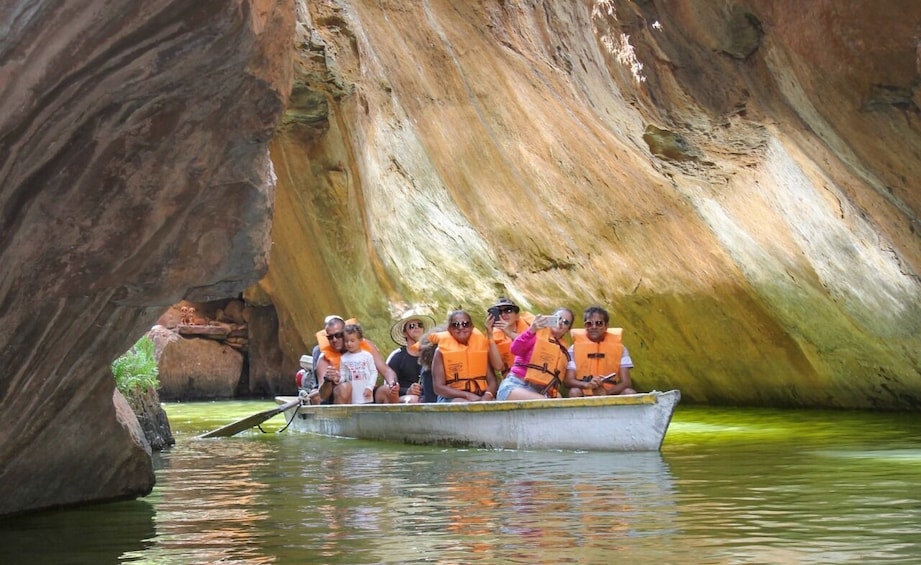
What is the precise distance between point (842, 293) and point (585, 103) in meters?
5.47

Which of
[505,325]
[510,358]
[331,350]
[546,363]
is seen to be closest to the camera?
[546,363]

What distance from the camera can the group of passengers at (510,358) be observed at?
10820mm

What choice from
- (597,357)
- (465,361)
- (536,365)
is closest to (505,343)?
(465,361)

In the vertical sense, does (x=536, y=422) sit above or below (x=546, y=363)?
below

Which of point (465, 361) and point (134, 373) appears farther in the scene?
point (465, 361)

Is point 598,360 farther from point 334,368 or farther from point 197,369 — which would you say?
point 197,369

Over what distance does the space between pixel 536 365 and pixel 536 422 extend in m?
0.73

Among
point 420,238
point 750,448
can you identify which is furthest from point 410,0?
point 750,448

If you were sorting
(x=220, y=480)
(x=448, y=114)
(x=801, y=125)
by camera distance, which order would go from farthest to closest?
(x=448, y=114)
(x=801, y=125)
(x=220, y=480)

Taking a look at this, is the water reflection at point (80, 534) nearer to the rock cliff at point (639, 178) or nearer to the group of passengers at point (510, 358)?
the group of passengers at point (510, 358)

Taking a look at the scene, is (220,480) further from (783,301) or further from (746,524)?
(783,301)

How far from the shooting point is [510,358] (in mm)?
12008

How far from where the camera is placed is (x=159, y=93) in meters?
5.06

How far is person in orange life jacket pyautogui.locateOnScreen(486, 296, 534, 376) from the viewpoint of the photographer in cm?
1174
